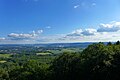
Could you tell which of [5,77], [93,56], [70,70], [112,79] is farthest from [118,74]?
[5,77]

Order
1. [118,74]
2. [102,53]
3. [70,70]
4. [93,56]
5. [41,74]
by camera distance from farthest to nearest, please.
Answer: [41,74]
[70,70]
[93,56]
[102,53]
[118,74]

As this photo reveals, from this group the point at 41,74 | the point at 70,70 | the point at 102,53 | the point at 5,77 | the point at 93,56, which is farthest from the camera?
the point at 5,77

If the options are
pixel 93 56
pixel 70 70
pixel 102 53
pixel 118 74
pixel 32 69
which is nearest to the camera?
pixel 118 74

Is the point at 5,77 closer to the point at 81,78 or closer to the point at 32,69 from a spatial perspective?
the point at 32,69

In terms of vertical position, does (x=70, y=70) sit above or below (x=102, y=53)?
below

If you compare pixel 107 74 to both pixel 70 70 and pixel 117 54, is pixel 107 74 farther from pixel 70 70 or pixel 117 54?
pixel 70 70

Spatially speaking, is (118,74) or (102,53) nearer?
(118,74)

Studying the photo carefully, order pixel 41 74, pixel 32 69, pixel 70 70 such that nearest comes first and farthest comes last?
pixel 70 70, pixel 41 74, pixel 32 69

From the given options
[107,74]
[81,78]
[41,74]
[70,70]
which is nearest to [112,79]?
[107,74]

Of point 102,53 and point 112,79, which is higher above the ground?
point 102,53
